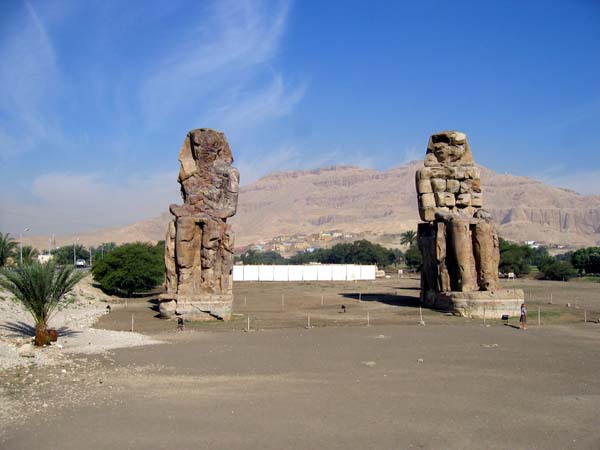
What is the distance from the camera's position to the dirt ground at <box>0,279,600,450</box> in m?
7.40

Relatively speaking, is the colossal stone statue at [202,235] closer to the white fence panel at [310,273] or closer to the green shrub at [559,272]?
the white fence panel at [310,273]

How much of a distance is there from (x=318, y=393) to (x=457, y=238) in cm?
1244

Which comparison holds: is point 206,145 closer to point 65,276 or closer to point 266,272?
point 65,276

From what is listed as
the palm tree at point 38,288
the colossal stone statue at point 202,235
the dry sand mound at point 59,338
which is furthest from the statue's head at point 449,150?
the palm tree at point 38,288

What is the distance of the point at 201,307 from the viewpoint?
1928cm

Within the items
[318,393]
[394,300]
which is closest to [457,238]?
[394,300]

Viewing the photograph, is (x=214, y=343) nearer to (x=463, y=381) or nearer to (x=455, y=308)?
(x=463, y=381)

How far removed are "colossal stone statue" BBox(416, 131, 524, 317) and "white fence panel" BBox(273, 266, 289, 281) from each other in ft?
99.5

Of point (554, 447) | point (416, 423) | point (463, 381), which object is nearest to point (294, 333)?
point (463, 381)

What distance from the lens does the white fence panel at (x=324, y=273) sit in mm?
54438

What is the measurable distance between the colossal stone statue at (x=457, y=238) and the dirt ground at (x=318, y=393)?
3.71 meters

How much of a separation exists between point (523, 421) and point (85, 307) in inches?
826

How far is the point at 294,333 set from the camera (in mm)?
16594

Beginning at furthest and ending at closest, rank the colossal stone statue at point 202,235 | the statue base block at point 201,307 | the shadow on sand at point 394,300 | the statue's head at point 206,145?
the shadow on sand at point 394,300, the statue's head at point 206,145, the colossal stone statue at point 202,235, the statue base block at point 201,307
